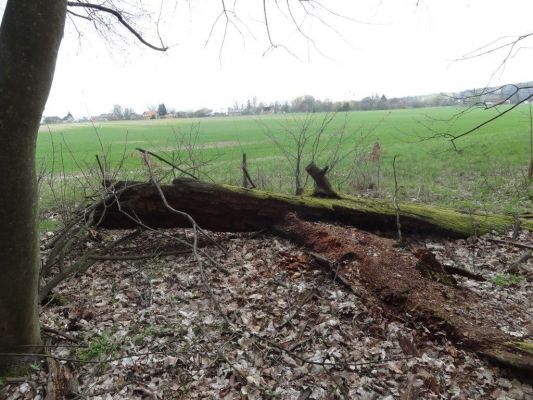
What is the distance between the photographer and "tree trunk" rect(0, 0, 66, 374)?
8.86 ft

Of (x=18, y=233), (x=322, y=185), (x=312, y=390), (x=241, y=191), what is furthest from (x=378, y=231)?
(x=18, y=233)

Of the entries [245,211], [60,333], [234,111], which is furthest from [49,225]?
[234,111]

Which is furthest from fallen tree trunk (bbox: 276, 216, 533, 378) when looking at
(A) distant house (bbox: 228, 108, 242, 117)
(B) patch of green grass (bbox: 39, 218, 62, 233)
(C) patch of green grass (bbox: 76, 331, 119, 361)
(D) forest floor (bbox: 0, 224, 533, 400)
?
(A) distant house (bbox: 228, 108, 242, 117)

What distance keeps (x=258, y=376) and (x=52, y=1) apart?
3.39 metres

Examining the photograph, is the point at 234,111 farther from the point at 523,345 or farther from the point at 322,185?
the point at 523,345

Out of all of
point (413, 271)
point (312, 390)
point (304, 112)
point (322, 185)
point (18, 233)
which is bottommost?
point (312, 390)

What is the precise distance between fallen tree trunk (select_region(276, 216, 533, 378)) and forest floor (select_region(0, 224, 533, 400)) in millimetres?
100

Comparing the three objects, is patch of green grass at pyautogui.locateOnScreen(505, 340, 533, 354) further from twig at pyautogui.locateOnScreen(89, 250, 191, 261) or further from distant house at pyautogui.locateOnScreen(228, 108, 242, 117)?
distant house at pyautogui.locateOnScreen(228, 108, 242, 117)

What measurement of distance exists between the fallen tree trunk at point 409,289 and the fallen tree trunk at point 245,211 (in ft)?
1.55

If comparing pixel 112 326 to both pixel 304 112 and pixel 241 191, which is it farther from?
pixel 304 112

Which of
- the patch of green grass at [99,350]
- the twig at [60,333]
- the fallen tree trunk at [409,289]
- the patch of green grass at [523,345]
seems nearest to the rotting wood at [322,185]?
the fallen tree trunk at [409,289]

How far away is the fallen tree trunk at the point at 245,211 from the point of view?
5.96 metres

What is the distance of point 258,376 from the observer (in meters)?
3.47

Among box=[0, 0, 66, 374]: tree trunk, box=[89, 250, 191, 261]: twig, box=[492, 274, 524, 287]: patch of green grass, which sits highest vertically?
box=[0, 0, 66, 374]: tree trunk
